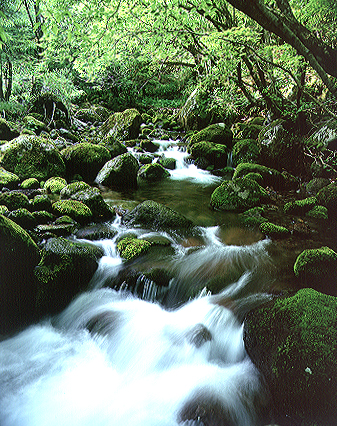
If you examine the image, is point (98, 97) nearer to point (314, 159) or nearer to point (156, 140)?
point (156, 140)

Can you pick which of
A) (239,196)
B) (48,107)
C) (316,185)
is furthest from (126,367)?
(48,107)

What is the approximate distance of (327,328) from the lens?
284 cm

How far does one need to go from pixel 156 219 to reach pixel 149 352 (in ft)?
10.0

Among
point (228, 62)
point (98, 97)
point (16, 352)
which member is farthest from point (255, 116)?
point (98, 97)

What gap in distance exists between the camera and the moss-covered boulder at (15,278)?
12.5ft

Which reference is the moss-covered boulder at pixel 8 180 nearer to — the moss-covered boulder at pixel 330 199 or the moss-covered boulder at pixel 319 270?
the moss-covered boulder at pixel 319 270

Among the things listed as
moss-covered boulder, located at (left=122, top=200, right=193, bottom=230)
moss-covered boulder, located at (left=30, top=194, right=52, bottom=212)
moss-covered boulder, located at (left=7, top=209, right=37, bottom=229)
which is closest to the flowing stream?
moss-covered boulder, located at (left=122, top=200, right=193, bottom=230)

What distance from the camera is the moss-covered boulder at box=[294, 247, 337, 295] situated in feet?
13.6

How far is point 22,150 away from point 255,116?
35.1 feet

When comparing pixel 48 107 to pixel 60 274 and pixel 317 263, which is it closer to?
pixel 60 274

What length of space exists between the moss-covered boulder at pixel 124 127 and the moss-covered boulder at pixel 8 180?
7.14m

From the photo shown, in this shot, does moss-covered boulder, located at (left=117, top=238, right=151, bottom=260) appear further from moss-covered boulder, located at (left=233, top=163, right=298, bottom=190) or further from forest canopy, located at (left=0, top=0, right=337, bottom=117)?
Result: moss-covered boulder, located at (left=233, top=163, right=298, bottom=190)

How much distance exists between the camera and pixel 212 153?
11734mm

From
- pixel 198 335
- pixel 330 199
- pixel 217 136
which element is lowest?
pixel 198 335
